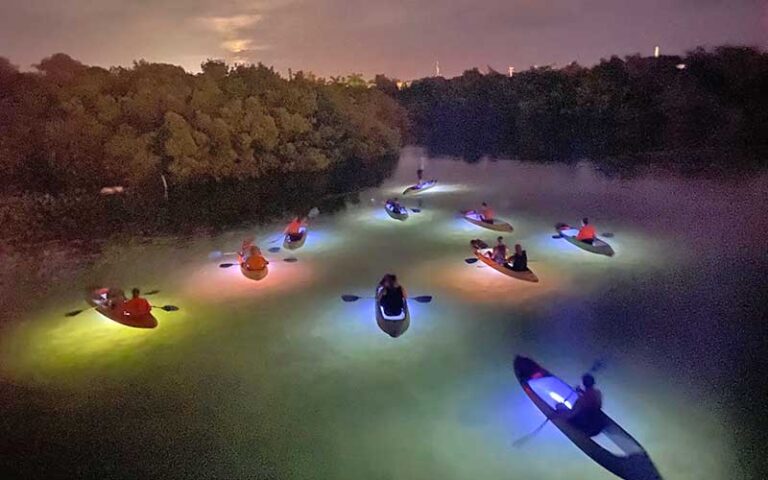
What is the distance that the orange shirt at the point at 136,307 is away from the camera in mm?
7086

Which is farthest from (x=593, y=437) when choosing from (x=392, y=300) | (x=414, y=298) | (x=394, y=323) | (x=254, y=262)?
(x=254, y=262)

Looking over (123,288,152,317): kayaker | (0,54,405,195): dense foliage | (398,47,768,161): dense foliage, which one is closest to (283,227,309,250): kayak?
(123,288,152,317): kayaker

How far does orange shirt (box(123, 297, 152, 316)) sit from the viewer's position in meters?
7.09

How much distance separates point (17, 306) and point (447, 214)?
828cm

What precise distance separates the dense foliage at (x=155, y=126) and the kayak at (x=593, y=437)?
1620cm

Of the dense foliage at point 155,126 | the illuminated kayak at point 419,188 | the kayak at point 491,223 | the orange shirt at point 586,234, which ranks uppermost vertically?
the dense foliage at point 155,126

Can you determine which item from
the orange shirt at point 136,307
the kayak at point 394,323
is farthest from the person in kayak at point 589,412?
the orange shirt at point 136,307

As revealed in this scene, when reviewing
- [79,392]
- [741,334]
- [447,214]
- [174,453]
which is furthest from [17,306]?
[741,334]

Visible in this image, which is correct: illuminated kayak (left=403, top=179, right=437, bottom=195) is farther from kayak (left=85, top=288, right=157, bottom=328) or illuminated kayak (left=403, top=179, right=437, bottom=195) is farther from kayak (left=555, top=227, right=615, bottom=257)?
kayak (left=85, top=288, right=157, bottom=328)

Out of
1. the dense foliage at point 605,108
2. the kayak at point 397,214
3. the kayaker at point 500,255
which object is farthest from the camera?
the dense foliage at point 605,108

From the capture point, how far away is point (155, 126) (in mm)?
19578

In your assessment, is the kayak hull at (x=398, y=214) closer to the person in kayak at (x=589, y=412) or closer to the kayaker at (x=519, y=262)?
the kayaker at (x=519, y=262)

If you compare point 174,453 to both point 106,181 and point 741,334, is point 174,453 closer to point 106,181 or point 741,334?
point 741,334

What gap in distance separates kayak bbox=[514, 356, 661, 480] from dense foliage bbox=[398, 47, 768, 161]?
60.1 feet
